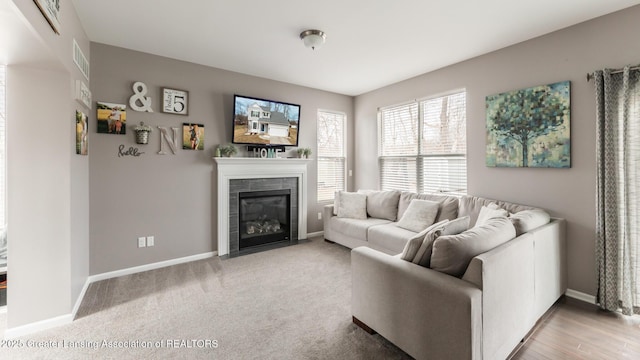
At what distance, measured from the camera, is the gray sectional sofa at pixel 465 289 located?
1550 mm

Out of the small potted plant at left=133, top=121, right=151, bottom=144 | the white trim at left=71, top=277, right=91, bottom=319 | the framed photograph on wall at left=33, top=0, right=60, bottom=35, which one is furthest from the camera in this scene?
the small potted plant at left=133, top=121, right=151, bottom=144

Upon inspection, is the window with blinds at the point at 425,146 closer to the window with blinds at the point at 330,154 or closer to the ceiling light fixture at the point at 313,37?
the window with blinds at the point at 330,154

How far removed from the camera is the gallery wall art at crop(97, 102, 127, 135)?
10.2 feet

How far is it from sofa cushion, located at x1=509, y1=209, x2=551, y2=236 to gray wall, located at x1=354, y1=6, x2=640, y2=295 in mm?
339

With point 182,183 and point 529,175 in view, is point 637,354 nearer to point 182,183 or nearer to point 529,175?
point 529,175

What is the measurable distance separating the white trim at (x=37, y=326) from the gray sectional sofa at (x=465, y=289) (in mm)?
2431

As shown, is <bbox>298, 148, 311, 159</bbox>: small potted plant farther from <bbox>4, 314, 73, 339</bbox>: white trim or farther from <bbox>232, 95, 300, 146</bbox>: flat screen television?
<bbox>4, 314, 73, 339</bbox>: white trim

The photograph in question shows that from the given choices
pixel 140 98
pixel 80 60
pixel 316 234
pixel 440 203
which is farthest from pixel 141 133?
pixel 440 203

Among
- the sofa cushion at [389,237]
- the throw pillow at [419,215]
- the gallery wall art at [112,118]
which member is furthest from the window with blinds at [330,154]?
the gallery wall art at [112,118]

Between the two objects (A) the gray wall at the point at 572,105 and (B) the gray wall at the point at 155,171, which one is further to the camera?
(B) the gray wall at the point at 155,171

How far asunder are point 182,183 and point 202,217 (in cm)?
55

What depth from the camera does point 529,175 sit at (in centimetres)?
306

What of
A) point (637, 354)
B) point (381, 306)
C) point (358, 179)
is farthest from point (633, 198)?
point (358, 179)


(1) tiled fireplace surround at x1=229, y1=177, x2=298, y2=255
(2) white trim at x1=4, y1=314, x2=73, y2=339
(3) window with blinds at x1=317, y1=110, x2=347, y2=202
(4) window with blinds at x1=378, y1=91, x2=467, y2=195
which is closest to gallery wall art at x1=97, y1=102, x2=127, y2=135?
(1) tiled fireplace surround at x1=229, y1=177, x2=298, y2=255
